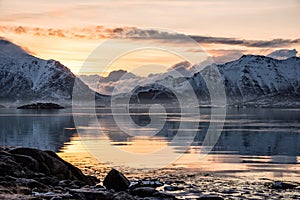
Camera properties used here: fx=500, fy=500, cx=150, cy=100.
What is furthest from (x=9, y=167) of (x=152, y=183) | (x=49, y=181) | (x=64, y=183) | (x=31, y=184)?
(x=152, y=183)

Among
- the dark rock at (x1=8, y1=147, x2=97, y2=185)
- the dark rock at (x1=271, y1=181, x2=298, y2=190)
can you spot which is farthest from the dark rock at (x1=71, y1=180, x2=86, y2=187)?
the dark rock at (x1=271, y1=181, x2=298, y2=190)

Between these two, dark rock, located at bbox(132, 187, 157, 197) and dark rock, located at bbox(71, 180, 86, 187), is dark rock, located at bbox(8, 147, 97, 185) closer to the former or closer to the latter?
dark rock, located at bbox(71, 180, 86, 187)

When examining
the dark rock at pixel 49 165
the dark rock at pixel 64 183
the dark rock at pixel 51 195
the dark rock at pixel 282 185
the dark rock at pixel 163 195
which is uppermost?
the dark rock at pixel 49 165

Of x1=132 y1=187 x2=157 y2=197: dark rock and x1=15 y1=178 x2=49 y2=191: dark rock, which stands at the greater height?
x1=15 y1=178 x2=49 y2=191: dark rock

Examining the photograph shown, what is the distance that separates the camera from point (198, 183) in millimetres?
30547

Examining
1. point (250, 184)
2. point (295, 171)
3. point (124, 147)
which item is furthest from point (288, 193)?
point (124, 147)

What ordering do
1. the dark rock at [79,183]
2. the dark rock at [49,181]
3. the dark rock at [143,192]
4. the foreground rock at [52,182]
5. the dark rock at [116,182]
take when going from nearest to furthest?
the foreground rock at [52,182], the dark rock at [143,192], the dark rock at [49,181], the dark rock at [116,182], the dark rock at [79,183]

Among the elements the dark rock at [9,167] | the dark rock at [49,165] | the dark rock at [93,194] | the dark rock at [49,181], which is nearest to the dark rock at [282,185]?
the dark rock at [93,194]

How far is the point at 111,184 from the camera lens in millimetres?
28719

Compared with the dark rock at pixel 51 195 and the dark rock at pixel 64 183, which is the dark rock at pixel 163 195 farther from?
the dark rock at pixel 64 183

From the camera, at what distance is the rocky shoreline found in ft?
79.9

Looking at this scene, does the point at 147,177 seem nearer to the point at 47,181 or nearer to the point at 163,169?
the point at 163,169

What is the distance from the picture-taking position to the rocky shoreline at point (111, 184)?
79.9 feet

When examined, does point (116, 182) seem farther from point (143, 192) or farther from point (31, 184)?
point (31, 184)
